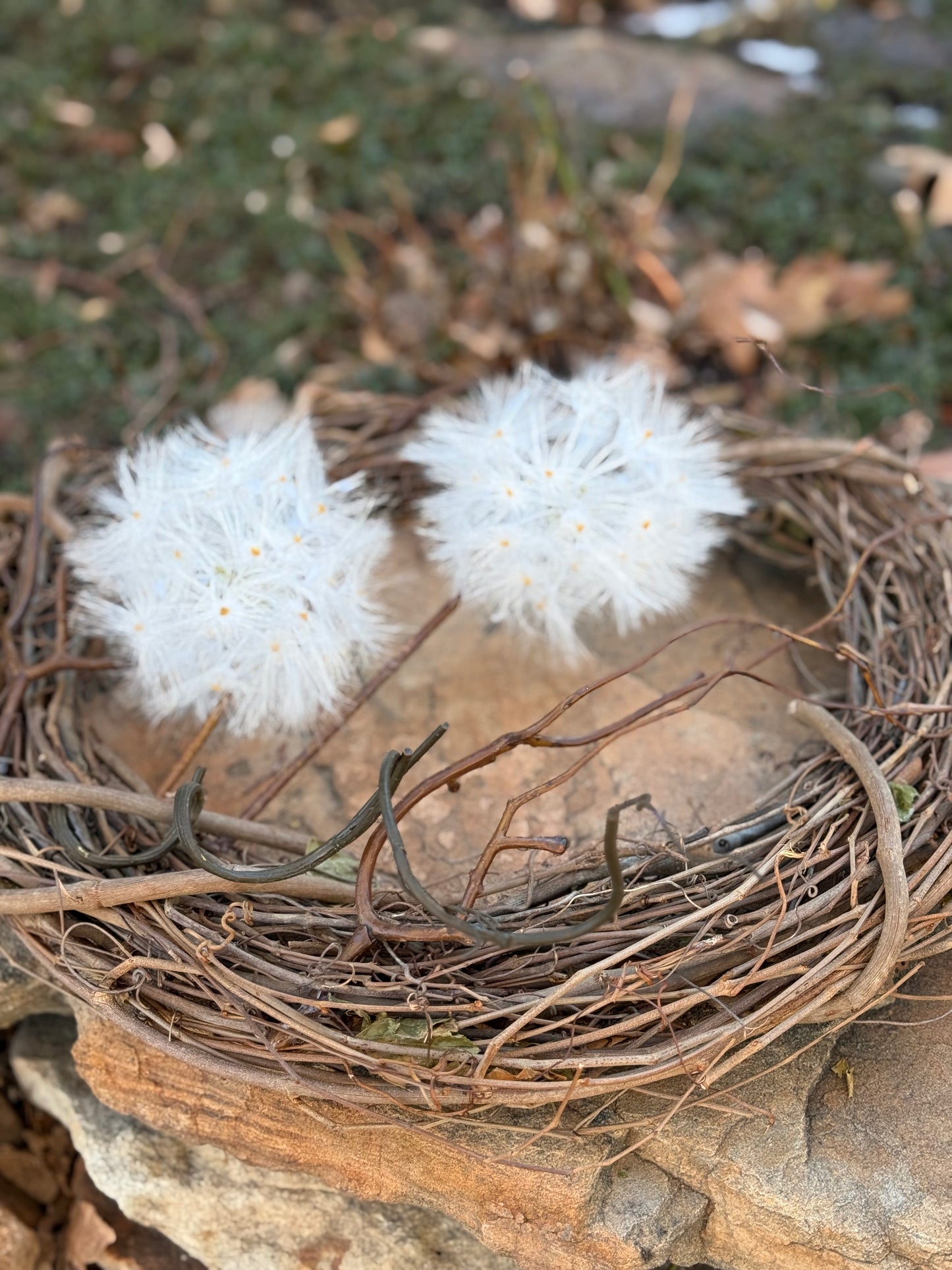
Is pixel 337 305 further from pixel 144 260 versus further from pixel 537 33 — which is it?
pixel 537 33

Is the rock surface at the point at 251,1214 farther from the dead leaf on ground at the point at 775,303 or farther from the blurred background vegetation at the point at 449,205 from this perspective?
the dead leaf on ground at the point at 775,303

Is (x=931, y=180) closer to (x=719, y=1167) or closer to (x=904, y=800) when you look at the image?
(x=904, y=800)

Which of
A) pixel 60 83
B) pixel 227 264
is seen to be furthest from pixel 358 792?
pixel 60 83

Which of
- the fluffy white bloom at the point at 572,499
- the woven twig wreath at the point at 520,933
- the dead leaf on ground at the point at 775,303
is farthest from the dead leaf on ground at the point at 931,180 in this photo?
the woven twig wreath at the point at 520,933

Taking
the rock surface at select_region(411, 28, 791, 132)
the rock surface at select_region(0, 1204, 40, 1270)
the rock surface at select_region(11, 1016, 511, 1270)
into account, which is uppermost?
the rock surface at select_region(411, 28, 791, 132)

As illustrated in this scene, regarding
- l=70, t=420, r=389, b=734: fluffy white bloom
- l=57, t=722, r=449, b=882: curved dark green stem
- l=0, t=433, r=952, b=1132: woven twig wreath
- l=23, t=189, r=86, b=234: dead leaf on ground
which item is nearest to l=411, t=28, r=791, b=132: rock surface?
l=23, t=189, r=86, b=234: dead leaf on ground

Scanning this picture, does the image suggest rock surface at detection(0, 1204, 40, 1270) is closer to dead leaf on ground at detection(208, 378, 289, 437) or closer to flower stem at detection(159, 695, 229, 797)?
flower stem at detection(159, 695, 229, 797)
